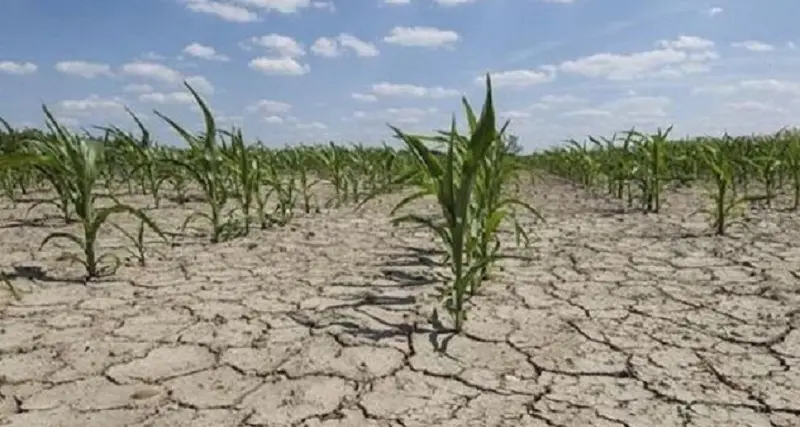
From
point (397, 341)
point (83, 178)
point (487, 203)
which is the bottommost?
point (397, 341)

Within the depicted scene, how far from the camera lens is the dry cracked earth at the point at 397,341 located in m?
1.57

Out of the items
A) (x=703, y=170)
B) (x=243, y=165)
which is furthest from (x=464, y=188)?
(x=703, y=170)

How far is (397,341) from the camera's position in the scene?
2.03 meters

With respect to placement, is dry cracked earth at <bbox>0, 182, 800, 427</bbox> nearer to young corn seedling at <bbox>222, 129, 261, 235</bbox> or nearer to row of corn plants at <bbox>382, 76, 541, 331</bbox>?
row of corn plants at <bbox>382, 76, 541, 331</bbox>

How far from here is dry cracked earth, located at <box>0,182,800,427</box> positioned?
5.15 ft

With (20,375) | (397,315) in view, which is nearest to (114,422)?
(20,375)

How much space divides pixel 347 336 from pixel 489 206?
775 millimetres

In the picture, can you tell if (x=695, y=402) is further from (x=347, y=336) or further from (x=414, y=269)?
(x=414, y=269)

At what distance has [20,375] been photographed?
1799 millimetres

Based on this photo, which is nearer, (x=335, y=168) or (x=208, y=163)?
(x=208, y=163)

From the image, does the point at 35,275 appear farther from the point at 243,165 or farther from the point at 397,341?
the point at 397,341

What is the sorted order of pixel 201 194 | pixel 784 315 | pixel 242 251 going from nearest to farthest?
1. pixel 784 315
2. pixel 242 251
3. pixel 201 194

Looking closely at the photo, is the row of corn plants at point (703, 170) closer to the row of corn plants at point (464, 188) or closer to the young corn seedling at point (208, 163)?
the row of corn plants at point (464, 188)

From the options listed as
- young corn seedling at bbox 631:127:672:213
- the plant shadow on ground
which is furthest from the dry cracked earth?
young corn seedling at bbox 631:127:672:213
